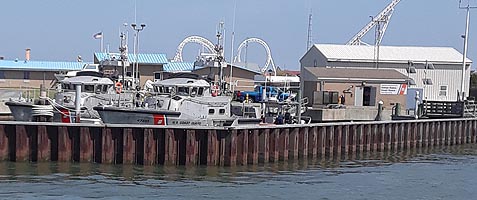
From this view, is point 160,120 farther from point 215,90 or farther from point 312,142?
point 312,142

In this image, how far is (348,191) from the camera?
29.1 metres

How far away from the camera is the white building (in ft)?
246

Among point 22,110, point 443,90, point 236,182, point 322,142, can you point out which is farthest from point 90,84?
point 443,90

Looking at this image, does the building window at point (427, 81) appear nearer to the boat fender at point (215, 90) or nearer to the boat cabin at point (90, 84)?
the boat fender at point (215, 90)

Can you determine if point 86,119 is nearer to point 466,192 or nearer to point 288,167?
point 288,167

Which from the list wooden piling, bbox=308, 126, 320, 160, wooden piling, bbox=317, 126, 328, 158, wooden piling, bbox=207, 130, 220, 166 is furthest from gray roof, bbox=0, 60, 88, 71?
wooden piling, bbox=207, 130, 220, 166

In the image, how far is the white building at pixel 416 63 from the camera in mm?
75062

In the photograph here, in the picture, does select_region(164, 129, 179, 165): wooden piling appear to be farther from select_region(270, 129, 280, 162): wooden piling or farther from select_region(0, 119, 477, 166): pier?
select_region(270, 129, 280, 162): wooden piling

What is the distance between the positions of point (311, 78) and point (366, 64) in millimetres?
13799

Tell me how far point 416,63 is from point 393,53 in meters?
4.74

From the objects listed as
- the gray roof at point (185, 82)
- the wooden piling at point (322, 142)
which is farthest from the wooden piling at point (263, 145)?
the gray roof at point (185, 82)

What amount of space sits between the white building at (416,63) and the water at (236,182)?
3900 cm

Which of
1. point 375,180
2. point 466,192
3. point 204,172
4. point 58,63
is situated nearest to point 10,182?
point 204,172

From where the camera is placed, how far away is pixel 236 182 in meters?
29.7
